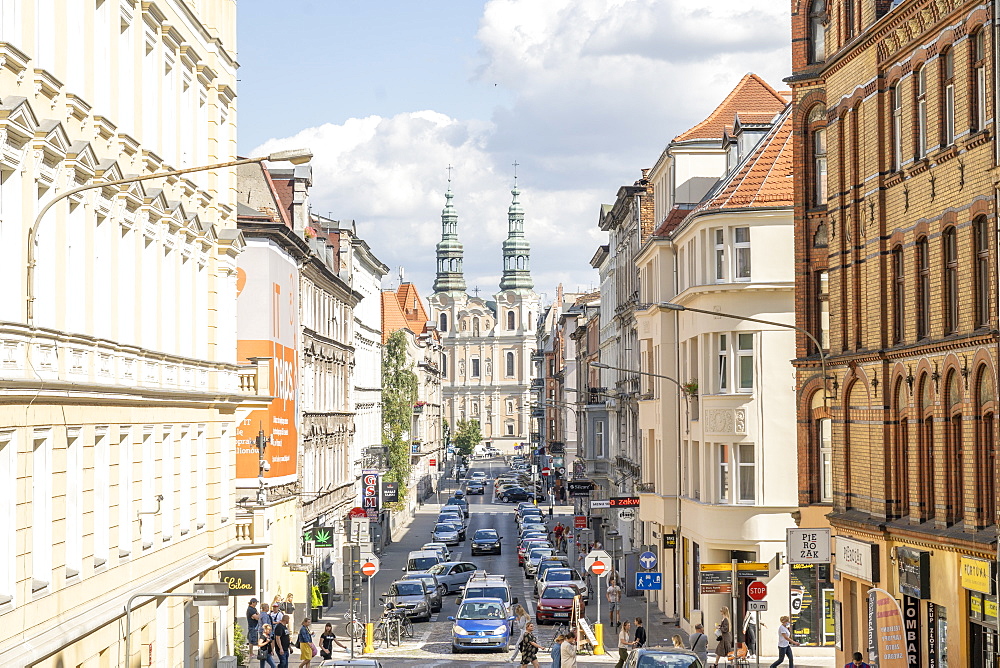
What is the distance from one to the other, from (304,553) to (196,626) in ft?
72.7

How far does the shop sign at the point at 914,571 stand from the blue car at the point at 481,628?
13403 mm

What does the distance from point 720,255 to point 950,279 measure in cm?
1590

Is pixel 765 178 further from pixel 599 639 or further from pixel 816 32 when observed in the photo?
pixel 599 639

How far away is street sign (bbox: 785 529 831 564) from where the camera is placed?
30.9 m

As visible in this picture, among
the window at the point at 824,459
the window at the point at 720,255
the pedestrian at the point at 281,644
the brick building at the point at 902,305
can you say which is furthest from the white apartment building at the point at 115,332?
the window at the point at 720,255

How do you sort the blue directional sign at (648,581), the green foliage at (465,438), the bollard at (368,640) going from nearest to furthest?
the blue directional sign at (648,581) → the bollard at (368,640) → the green foliage at (465,438)

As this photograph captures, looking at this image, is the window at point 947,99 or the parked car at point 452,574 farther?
the parked car at point 452,574

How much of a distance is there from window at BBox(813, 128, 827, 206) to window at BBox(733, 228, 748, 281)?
5.13 metres

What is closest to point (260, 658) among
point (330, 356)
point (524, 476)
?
point (330, 356)

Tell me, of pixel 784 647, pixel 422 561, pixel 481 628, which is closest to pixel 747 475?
pixel 784 647

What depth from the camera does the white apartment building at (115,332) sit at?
61.1 feet

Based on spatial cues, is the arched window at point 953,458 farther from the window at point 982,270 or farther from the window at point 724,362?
the window at point 724,362

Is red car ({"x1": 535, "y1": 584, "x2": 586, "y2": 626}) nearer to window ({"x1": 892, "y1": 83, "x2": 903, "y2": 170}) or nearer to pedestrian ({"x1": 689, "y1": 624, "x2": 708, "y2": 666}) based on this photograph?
pedestrian ({"x1": 689, "y1": 624, "x2": 708, "y2": 666})

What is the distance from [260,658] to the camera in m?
32.7
